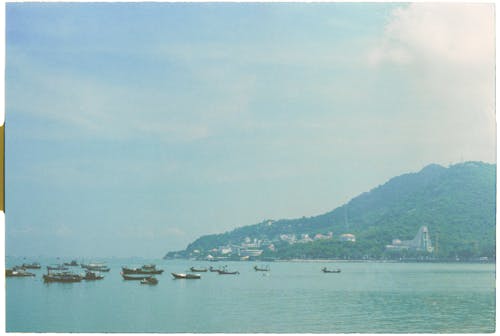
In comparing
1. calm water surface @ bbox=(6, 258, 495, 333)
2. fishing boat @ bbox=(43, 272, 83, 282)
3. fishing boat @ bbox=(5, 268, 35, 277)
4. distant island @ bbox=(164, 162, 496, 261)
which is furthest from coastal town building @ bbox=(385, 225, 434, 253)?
fishing boat @ bbox=(5, 268, 35, 277)

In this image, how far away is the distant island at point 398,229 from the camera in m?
14.1

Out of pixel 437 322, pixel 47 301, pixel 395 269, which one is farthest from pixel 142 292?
pixel 395 269

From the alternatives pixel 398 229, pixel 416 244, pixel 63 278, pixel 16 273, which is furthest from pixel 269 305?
pixel 416 244

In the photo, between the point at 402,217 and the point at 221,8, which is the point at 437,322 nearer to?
the point at 221,8

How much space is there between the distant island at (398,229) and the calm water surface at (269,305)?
79cm

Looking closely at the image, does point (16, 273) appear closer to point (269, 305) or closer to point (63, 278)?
point (63, 278)

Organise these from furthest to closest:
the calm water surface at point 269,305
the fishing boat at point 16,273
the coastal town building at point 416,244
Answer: the coastal town building at point 416,244
the fishing boat at point 16,273
the calm water surface at point 269,305

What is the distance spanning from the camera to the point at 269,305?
32.1ft

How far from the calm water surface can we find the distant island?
789 mm

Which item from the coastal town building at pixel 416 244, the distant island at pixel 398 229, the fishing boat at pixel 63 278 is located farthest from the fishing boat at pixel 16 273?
the coastal town building at pixel 416 244

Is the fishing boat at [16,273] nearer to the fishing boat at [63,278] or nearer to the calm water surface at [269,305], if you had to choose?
the calm water surface at [269,305]

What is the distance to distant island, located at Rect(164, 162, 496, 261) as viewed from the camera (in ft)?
46.1

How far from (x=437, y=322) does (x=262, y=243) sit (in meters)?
10.1

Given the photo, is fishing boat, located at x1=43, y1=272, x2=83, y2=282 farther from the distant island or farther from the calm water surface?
the distant island
